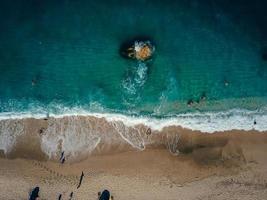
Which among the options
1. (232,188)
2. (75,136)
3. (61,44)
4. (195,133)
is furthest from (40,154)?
(232,188)

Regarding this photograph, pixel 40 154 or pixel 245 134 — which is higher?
pixel 245 134

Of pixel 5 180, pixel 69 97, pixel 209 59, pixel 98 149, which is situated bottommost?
pixel 5 180

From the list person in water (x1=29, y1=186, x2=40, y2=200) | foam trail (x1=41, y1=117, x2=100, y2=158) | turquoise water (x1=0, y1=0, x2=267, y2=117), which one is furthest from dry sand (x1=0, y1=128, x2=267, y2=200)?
turquoise water (x1=0, y1=0, x2=267, y2=117)

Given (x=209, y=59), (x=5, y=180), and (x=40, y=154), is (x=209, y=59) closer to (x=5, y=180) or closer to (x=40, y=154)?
(x=40, y=154)

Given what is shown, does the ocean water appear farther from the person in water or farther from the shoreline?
the person in water

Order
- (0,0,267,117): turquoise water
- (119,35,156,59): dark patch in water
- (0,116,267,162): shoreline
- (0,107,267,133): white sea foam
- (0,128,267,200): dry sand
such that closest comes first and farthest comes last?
(0,128,267,200): dry sand, (0,116,267,162): shoreline, (0,107,267,133): white sea foam, (0,0,267,117): turquoise water, (119,35,156,59): dark patch in water

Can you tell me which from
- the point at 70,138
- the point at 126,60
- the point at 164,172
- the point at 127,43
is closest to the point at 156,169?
the point at 164,172

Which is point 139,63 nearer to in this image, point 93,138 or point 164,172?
point 93,138
